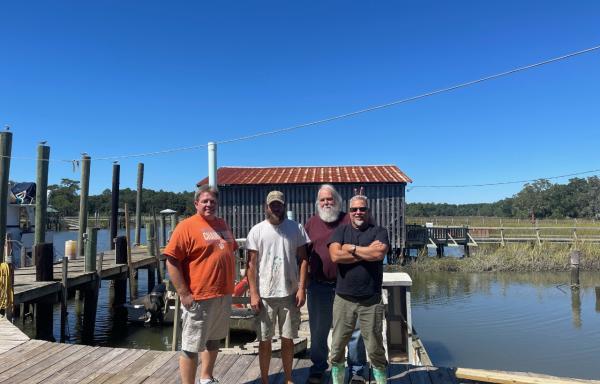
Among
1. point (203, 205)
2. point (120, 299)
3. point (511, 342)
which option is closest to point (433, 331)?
point (511, 342)

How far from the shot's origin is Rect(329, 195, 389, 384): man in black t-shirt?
11.7 feet

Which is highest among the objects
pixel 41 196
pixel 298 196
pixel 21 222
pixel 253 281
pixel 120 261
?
pixel 298 196

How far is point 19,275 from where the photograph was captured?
37.7 ft

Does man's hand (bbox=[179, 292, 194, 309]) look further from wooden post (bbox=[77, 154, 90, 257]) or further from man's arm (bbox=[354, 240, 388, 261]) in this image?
wooden post (bbox=[77, 154, 90, 257])

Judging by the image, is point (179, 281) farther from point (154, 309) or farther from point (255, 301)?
point (154, 309)

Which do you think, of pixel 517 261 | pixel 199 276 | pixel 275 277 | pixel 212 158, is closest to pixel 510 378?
pixel 275 277

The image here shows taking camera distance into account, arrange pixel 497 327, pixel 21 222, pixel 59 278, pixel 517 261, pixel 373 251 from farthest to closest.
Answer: pixel 517 261, pixel 21 222, pixel 497 327, pixel 59 278, pixel 373 251

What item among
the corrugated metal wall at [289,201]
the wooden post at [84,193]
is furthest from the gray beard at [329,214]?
the corrugated metal wall at [289,201]

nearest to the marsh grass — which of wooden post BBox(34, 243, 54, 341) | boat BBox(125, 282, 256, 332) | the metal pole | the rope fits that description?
boat BBox(125, 282, 256, 332)

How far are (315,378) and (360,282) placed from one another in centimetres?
108

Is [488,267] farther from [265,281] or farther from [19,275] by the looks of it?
[265,281]

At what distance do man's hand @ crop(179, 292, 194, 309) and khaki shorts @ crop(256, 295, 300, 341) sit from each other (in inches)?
23.8

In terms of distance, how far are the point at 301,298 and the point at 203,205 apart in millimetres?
1114

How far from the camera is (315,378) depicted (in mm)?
3998
